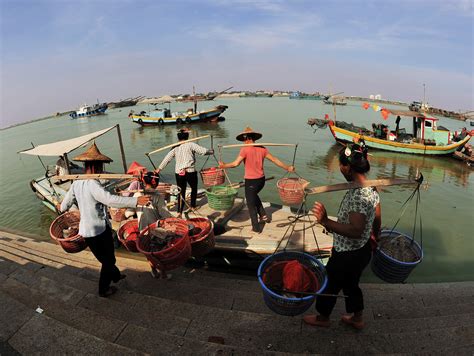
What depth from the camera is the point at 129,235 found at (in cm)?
436

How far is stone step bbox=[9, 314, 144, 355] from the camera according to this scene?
2.47 metres

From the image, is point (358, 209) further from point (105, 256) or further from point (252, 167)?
point (105, 256)

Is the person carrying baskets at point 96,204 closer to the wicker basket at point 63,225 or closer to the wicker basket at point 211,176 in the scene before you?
the wicker basket at point 63,225

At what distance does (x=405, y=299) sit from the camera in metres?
3.67

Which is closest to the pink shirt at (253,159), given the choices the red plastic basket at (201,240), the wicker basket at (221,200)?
the wicker basket at (221,200)

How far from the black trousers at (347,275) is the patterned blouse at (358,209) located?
7 cm

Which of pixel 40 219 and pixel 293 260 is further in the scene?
pixel 40 219

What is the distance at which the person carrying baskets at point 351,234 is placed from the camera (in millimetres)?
2364

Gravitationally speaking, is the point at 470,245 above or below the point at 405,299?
below

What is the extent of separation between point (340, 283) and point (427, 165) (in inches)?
655

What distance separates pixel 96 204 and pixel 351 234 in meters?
2.77

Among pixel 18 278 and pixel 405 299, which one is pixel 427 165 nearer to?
pixel 405 299

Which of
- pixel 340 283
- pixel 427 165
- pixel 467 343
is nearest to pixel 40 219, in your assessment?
pixel 340 283

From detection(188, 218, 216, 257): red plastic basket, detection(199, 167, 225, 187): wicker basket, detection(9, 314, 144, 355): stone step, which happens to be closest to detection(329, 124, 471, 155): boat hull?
detection(199, 167, 225, 187): wicker basket
